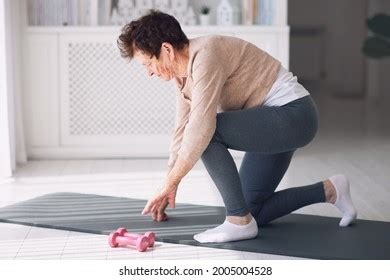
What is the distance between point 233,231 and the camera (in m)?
3.28

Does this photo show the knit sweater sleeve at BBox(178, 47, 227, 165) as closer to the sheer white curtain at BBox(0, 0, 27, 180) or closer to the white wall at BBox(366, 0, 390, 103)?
the sheer white curtain at BBox(0, 0, 27, 180)

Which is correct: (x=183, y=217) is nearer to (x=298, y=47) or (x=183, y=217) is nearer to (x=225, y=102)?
(x=225, y=102)

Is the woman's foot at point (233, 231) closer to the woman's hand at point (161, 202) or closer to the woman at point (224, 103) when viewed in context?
the woman at point (224, 103)

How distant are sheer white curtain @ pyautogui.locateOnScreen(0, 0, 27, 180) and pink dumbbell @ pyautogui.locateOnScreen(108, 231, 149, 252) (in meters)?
1.75

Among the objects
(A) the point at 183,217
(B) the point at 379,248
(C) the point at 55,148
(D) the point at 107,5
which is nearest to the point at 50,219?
(A) the point at 183,217

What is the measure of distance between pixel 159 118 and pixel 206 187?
1117mm

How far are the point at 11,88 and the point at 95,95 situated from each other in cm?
64

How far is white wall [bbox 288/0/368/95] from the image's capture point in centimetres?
1006

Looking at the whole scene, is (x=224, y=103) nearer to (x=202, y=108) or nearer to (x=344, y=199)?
(x=202, y=108)

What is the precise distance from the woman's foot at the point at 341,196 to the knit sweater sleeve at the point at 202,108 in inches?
25.2

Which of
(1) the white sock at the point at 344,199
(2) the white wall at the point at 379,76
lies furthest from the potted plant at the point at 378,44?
(1) the white sock at the point at 344,199

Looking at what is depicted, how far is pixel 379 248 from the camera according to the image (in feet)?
10.4

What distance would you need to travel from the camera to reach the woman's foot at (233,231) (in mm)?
3277

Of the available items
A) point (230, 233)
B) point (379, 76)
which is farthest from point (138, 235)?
point (379, 76)
